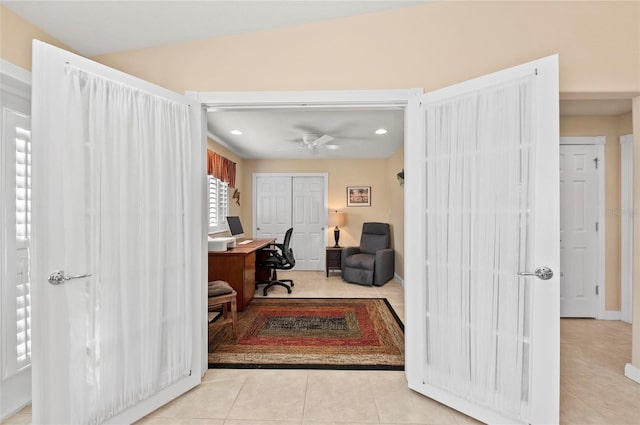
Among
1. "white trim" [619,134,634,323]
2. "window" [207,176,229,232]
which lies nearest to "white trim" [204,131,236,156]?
"window" [207,176,229,232]

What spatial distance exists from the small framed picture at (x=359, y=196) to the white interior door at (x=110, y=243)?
4494 mm

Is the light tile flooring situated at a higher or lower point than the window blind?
lower

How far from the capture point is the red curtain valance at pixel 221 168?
446 centimetres

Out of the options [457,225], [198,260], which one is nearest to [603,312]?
[457,225]

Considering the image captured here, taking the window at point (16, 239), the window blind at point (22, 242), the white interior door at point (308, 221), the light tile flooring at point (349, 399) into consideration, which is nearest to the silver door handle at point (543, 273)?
the light tile flooring at point (349, 399)

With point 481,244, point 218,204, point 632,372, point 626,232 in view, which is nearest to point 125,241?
point 481,244

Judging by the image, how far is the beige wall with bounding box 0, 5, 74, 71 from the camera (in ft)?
5.37

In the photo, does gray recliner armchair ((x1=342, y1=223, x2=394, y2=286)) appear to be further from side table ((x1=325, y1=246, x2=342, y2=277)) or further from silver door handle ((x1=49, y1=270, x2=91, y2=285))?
silver door handle ((x1=49, y1=270, x2=91, y2=285))

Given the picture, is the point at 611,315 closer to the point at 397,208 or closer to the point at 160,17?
the point at 397,208

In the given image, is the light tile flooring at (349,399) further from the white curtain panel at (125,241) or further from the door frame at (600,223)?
the door frame at (600,223)

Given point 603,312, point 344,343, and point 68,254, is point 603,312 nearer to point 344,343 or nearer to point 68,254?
point 344,343

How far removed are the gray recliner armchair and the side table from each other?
248mm

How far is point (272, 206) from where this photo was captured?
6.38m

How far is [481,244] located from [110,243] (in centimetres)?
218
